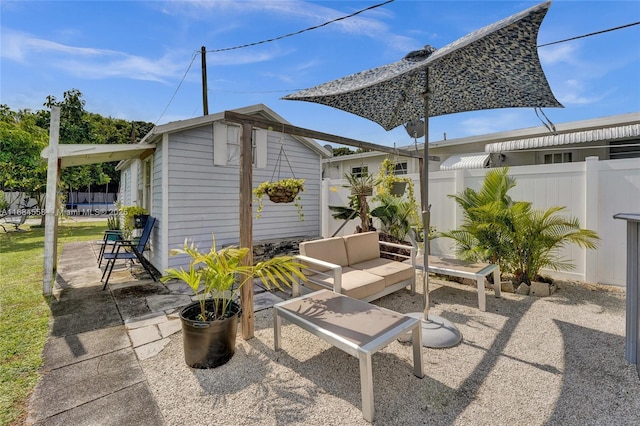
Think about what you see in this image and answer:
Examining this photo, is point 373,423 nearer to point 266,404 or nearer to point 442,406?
point 442,406

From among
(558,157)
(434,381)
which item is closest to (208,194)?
(434,381)

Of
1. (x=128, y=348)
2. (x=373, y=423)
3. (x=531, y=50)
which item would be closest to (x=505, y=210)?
(x=531, y=50)

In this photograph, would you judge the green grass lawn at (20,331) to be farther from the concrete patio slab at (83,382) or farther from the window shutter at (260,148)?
the window shutter at (260,148)

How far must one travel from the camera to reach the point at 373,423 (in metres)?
2.06

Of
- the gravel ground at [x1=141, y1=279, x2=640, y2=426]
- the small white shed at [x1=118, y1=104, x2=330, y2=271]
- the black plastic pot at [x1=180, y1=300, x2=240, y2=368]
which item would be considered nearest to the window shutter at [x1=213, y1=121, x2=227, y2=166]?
the small white shed at [x1=118, y1=104, x2=330, y2=271]

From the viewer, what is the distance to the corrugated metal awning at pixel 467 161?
9.91 metres

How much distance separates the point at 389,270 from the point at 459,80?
2821 mm

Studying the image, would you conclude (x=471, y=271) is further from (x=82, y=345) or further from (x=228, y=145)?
(x=228, y=145)

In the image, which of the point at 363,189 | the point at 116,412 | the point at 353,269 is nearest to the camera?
the point at 116,412

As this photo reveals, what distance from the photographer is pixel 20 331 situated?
3.45 m

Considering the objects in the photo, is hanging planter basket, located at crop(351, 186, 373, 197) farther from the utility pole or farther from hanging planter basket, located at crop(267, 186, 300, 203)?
the utility pole

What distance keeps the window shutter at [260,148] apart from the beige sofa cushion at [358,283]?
12.4 feet

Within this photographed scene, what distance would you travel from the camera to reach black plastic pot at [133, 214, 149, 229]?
670cm

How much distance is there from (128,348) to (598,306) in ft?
20.5
